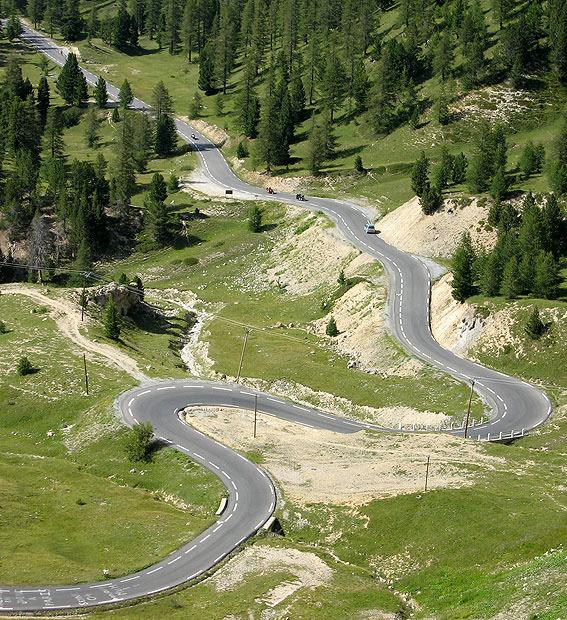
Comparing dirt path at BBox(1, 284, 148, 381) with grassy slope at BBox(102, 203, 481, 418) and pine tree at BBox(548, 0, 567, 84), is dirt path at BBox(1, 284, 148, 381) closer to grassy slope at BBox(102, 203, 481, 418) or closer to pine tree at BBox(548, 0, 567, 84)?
grassy slope at BBox(102, 203, 481, 418)

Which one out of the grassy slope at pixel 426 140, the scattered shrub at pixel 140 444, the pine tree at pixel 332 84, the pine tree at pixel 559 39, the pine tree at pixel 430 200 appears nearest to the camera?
the scattered shrub at pixel 140 444

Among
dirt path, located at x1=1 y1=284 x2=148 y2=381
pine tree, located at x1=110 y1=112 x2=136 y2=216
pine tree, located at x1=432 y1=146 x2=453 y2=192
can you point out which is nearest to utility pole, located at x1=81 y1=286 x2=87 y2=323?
dirt path, located at x1=1 y1=284 x2=148 y2=381

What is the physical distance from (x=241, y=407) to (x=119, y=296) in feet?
129

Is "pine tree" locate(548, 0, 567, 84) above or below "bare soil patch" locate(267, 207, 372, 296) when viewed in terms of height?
above

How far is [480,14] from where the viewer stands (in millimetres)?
184500

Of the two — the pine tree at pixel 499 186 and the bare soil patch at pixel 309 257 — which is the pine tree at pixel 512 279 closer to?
the pine tree at pixel 499 186

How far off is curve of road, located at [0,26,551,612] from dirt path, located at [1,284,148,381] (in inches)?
315

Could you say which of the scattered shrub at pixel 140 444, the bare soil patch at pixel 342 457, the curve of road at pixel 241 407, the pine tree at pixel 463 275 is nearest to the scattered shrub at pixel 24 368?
the curve of road at pixel 241 407

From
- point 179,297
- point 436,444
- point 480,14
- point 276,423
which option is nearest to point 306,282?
point 179,297

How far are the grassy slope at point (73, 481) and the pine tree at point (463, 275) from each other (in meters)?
43.5

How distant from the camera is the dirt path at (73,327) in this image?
110 meters

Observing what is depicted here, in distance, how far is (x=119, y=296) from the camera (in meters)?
130

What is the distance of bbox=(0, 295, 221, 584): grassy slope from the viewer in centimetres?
6612

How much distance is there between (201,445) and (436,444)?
23.6m
